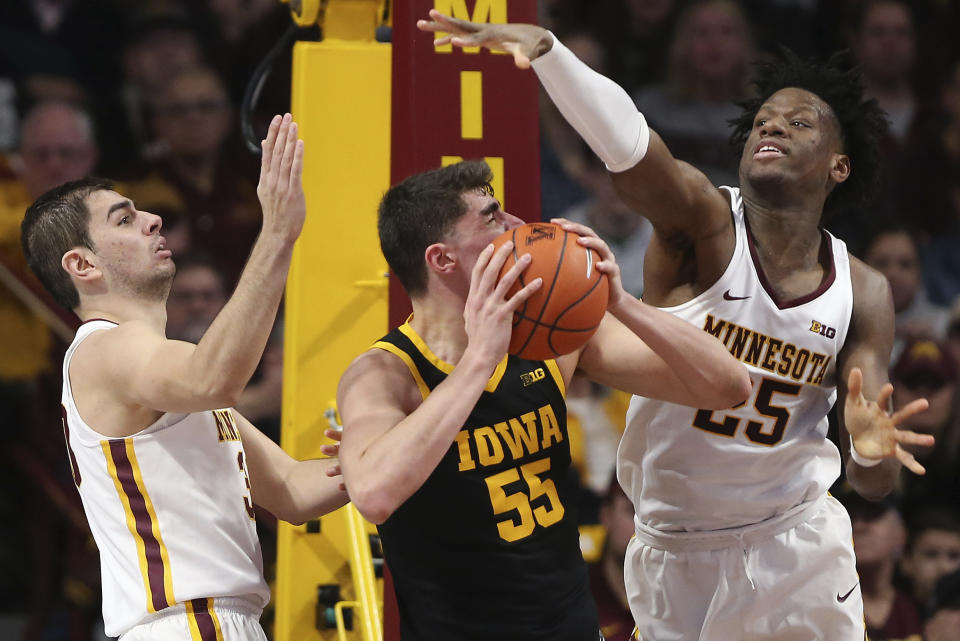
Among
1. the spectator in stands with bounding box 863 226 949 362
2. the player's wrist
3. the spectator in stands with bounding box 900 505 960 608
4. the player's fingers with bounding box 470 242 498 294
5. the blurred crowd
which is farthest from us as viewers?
the spectator in stands with bounding box 863 226 949 362

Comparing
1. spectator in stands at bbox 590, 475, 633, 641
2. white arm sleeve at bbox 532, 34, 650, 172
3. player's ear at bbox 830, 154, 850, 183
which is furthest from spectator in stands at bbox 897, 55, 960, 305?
white arm sleeve at bbox 532, 34, 650, 172

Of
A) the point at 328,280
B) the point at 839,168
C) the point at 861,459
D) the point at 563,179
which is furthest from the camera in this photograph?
the point at 563,179

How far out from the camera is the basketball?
2.76 m

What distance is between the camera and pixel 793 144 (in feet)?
12.7

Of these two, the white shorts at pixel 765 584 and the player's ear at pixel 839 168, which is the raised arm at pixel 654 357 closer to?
the white shorts at pixel 765 584

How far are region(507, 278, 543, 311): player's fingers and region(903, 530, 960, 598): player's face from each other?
4.42 metres

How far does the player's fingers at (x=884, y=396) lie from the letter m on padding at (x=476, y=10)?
1682 mm

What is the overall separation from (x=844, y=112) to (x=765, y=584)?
1.60 meters

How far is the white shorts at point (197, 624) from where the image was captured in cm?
305

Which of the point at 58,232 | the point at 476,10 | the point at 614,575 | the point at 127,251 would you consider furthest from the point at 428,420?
the point at 614,575

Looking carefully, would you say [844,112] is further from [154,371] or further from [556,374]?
[154,371]

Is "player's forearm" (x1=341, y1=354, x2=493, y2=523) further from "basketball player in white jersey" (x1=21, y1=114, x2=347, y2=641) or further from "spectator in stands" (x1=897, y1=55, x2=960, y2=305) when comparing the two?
"spectator in stands" (x1=897, y1=55, x2=960, y2=305)

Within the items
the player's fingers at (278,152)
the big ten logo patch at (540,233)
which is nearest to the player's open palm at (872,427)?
the big ten logo patch at (540,233)

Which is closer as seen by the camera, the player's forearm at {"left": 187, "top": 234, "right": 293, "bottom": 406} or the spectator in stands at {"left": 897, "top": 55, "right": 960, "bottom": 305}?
the player's forearm at {"left": 187, "top": 234, "right": 293, "bottom": 406}
